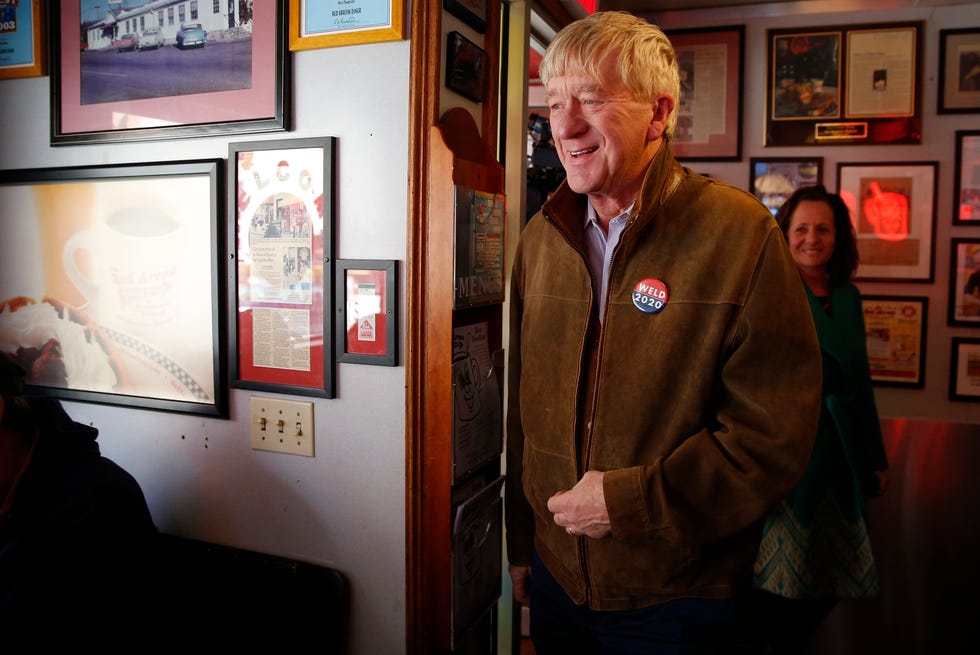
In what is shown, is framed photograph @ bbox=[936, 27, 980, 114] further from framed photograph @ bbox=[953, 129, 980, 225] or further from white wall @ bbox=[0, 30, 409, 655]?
white wall @ bbox=[0, 30, 409, 655]

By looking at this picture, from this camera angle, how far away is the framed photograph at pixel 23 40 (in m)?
1.74

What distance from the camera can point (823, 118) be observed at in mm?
3055

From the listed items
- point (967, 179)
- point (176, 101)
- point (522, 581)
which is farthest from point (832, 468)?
point (176, 101)

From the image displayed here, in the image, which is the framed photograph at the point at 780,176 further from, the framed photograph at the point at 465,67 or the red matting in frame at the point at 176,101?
the red matting in frame at the point at 176,101

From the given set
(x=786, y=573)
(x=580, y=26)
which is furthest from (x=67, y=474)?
(x=786, y=573)

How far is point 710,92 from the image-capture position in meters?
3.19

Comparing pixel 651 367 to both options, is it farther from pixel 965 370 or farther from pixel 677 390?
pixel 965 370

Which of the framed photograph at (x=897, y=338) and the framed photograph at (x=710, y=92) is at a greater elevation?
the framed photograph at (x=710, y=92)

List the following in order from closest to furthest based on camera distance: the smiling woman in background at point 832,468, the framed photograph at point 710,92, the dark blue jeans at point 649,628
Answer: the dark blue jeans at point 649,628
the smiling woman in background at point 832,468
the framed photograph at point 710,92

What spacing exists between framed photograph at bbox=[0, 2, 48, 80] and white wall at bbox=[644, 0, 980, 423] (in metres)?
2.71

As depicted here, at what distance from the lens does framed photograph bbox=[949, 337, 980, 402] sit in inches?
115

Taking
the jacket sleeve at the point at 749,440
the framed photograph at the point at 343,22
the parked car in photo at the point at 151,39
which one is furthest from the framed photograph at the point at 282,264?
the jacket sleeve at the point at 749,440

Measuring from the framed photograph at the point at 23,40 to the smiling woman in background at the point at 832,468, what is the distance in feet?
7.20

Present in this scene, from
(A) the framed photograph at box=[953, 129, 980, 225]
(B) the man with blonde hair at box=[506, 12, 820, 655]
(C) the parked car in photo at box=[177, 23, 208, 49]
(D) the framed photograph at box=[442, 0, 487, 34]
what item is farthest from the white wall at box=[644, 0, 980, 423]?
(C) the parked car in photo at box=[177, 23, 208, 49]
